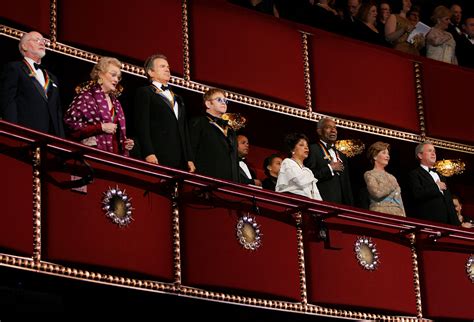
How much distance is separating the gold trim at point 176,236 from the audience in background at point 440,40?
201 inches

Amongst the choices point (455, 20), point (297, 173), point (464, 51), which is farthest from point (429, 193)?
point (455, 20)

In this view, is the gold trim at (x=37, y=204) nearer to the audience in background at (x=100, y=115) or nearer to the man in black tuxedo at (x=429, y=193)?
the audience in background at (x=100, y=115)

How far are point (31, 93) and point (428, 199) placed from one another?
13.9 feet

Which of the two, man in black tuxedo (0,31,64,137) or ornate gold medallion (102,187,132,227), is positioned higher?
man in black tuxedo (0,31,64,137)

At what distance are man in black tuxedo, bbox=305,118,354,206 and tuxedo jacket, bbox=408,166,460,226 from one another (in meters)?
0.81

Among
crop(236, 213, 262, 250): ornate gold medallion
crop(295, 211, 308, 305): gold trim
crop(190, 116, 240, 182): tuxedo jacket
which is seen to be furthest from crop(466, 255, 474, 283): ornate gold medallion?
crop(190, 116, 240, 182): tuxedo jacket

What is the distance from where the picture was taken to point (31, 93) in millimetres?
10055

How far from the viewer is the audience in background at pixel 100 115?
33.3 ft

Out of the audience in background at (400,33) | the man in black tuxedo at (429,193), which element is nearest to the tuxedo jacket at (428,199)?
the man in black tuxedo at (429,193)

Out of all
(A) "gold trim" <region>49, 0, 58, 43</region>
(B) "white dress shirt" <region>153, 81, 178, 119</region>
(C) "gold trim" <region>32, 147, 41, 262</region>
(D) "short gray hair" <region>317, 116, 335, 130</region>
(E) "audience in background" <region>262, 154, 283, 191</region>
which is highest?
(A) "gold trim" <region>49, 0, 58, 43</region>

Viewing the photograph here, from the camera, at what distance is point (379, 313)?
11602 millimetres

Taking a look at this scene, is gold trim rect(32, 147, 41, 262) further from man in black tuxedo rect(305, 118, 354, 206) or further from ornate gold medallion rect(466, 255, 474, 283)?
ornate gold medallion rect(466, 255, 474, 283)

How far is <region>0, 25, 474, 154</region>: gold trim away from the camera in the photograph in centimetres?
1148

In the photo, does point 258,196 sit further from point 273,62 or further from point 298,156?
point 273,62
